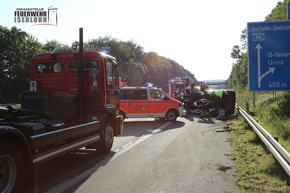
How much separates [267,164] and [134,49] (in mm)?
95397

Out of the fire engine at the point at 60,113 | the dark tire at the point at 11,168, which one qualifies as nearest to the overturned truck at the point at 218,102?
the fire engine at the point at 60,113

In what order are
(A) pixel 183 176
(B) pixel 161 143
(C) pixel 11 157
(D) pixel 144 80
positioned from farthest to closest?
(D) pixel 144 80 < (B) pixel 161 143 < (A) pixel 183 176 < (C) pixel 11 157

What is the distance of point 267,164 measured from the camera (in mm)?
6465

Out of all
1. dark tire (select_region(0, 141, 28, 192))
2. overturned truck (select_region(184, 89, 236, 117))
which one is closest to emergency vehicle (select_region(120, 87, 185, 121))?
overturned truck (select_region(184, 89, 236, 117))

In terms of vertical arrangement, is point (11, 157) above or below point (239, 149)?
above

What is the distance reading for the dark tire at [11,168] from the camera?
4848 mm

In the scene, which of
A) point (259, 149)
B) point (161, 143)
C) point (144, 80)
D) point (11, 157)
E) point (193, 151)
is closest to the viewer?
point (11, 157)

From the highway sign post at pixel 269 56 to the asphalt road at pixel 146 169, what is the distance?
73.7 inches

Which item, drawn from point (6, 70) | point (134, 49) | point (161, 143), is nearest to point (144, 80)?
point (134, 49)

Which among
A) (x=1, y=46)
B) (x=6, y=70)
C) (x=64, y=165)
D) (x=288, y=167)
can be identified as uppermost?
(x=1, y=46)

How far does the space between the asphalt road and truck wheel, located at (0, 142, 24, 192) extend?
0.65 m

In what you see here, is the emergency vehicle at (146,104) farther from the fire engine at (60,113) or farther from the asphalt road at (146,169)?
the fire engine at (60,113)

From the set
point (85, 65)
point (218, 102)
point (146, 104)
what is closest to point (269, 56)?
point (85, 65)

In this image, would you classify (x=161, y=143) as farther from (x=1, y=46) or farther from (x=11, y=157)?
(x=1, y=46)
